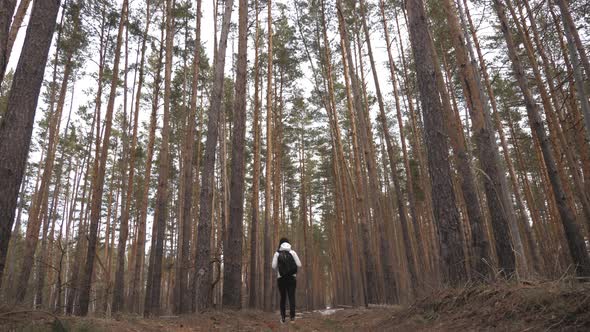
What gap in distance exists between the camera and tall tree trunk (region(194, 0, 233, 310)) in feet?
25.2

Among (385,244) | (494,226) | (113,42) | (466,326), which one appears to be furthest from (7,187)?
(113,42)

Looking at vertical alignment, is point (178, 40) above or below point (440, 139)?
above

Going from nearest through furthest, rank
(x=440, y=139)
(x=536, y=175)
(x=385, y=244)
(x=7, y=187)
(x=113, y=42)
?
1. (x=7, y=187)
2. (x=440, y=139)
3. (x=385, y=244)
4. (x=113, y=42)
5. (x=536, y=175)

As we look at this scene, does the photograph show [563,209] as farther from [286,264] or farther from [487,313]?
[286,264]

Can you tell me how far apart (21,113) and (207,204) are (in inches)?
195

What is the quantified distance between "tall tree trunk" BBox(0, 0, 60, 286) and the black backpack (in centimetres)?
422

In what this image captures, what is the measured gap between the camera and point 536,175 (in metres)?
21.3

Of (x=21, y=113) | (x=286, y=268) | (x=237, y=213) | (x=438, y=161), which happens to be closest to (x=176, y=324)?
(x=286, y=268)

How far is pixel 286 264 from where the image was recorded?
6.73m

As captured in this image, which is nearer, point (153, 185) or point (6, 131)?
point (6, 131)

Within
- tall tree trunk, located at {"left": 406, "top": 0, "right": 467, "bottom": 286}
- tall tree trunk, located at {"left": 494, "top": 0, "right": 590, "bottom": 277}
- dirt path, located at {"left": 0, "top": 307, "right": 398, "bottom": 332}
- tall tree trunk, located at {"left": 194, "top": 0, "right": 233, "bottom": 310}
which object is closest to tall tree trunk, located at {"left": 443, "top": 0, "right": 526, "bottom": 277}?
tall tree trunk, located at {"left": 406, "top": 0, "right": 467, "bottom": 286}

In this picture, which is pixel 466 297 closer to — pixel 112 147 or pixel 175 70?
pixel 175 70

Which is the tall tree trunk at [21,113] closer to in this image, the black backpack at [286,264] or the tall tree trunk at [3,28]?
the tall tree trunk at [3,28]

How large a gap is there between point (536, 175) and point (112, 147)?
86.4 feet
